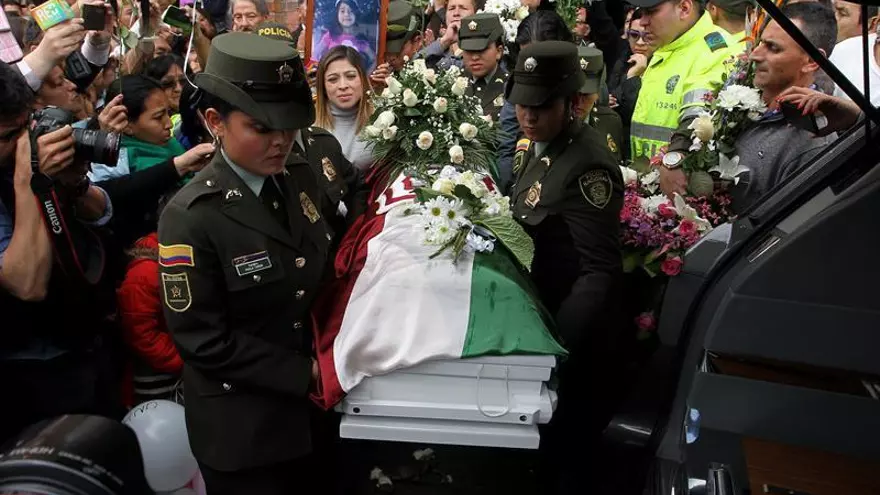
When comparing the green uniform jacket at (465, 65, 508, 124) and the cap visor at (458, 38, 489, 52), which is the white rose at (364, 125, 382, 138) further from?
the cap visor at (458, 38, 489, 52)

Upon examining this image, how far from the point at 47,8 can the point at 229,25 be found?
4.17m

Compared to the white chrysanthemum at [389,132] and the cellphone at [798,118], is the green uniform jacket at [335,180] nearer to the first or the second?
the white chrysanthemum at [389,132]

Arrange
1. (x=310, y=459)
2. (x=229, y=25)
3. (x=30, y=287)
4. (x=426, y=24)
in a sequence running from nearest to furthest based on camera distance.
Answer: (x=30, y=287)
(x=310, y=459)
(x=229, y=25)
(x=426, y=24)

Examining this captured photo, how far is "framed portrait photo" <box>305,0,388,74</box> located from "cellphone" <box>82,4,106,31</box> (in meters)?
1.24

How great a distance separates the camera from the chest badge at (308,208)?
7.93ft

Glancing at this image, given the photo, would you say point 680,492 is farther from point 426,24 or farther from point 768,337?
point 426,24

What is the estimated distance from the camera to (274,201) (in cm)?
228

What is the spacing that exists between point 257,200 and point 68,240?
0.74m

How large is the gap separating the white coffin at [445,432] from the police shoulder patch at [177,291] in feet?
2.07

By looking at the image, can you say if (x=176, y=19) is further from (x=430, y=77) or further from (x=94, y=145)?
(x=94, y=145)

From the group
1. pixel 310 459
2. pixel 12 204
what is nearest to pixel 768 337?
pixel 310 459

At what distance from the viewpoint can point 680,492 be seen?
170 cm

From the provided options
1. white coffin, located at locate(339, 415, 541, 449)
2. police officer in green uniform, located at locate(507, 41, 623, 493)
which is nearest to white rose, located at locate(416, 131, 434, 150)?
police officer in green uniform, located at locate(507, 41, 623, 493)

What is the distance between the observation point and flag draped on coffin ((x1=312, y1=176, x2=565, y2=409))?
7.30 ft
